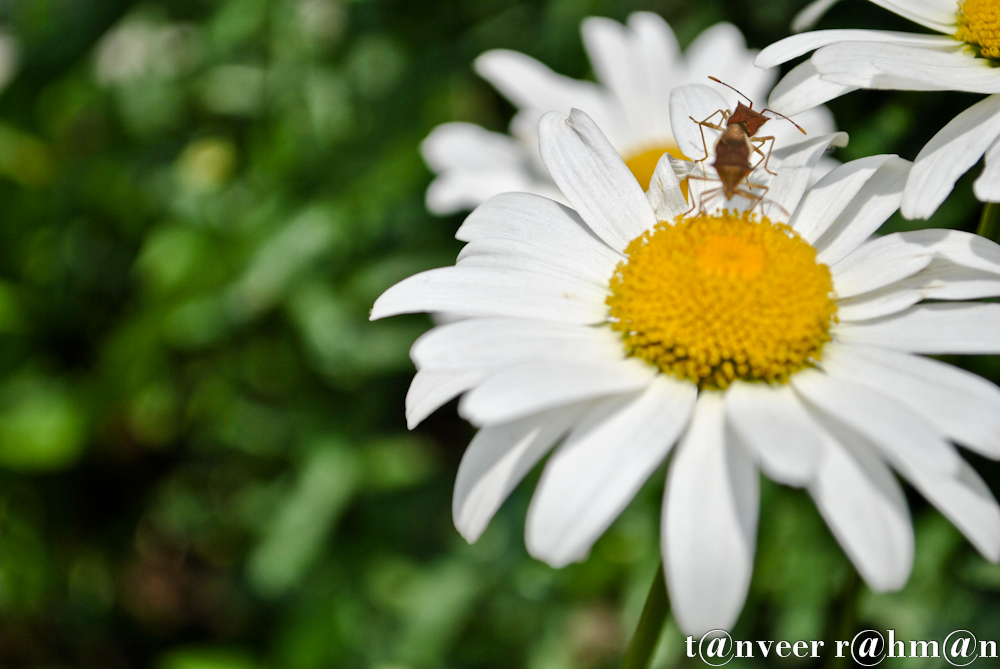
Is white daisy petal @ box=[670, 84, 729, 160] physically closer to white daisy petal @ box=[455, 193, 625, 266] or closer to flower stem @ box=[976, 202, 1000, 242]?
white daisy petal @ box=[455, 193, 625, 266]

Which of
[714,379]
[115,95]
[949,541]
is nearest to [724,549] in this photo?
[714,379]

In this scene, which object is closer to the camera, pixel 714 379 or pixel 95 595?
pixel 714 379

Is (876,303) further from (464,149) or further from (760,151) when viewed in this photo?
(464,149)

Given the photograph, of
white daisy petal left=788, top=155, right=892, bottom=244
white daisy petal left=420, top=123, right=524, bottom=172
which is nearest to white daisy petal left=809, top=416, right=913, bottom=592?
white daisy petal left=788, top=155, right=892, bottom=244

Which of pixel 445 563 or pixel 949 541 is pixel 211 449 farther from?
pixel 949 541

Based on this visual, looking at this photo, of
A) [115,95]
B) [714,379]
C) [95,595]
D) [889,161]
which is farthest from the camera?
[115,95]

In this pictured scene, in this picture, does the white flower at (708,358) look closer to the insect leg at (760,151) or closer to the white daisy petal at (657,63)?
the insect leg at (760,151)

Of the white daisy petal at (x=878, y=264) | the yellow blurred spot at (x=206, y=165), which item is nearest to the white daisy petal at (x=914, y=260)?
the white daisy petal at (x=878, y=264)
